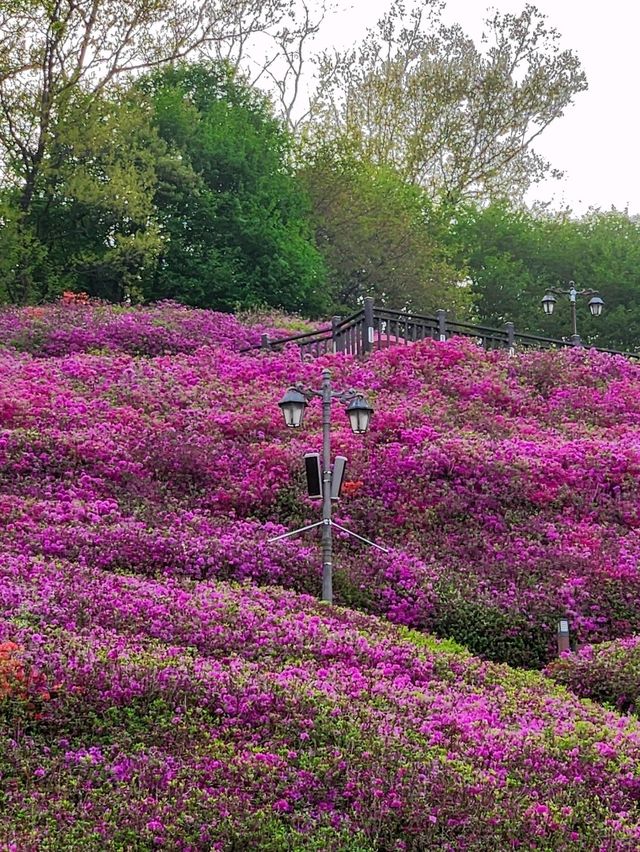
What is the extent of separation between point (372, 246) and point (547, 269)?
8104 mm

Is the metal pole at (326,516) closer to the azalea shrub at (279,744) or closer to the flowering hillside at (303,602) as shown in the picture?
the flowering hillside at (303,602)

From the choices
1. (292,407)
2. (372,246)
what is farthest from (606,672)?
(372,246)

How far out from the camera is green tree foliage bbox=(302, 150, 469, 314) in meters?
38.3

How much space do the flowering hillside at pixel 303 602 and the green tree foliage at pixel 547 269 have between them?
1784 cm

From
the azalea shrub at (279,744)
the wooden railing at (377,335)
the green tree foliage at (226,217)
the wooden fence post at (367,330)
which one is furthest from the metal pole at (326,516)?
the green tree foliage at (226,217)

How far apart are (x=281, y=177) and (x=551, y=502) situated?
75.6ft

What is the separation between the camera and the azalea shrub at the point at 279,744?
7355 mm

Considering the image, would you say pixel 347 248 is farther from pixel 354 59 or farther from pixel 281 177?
pixel 354 59

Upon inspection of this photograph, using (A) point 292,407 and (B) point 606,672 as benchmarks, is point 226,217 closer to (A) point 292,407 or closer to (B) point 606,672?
(A) point 292,407

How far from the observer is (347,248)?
38.4m

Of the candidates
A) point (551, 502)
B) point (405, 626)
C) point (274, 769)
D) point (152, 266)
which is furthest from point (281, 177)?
point (274, 769)

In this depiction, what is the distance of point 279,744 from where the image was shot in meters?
8.38

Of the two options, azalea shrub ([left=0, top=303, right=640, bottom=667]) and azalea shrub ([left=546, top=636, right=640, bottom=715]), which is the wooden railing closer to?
azalea shrub ([left=0, top=303, right=640, bottom=667])

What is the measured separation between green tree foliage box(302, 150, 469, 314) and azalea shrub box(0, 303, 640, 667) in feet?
51.2
